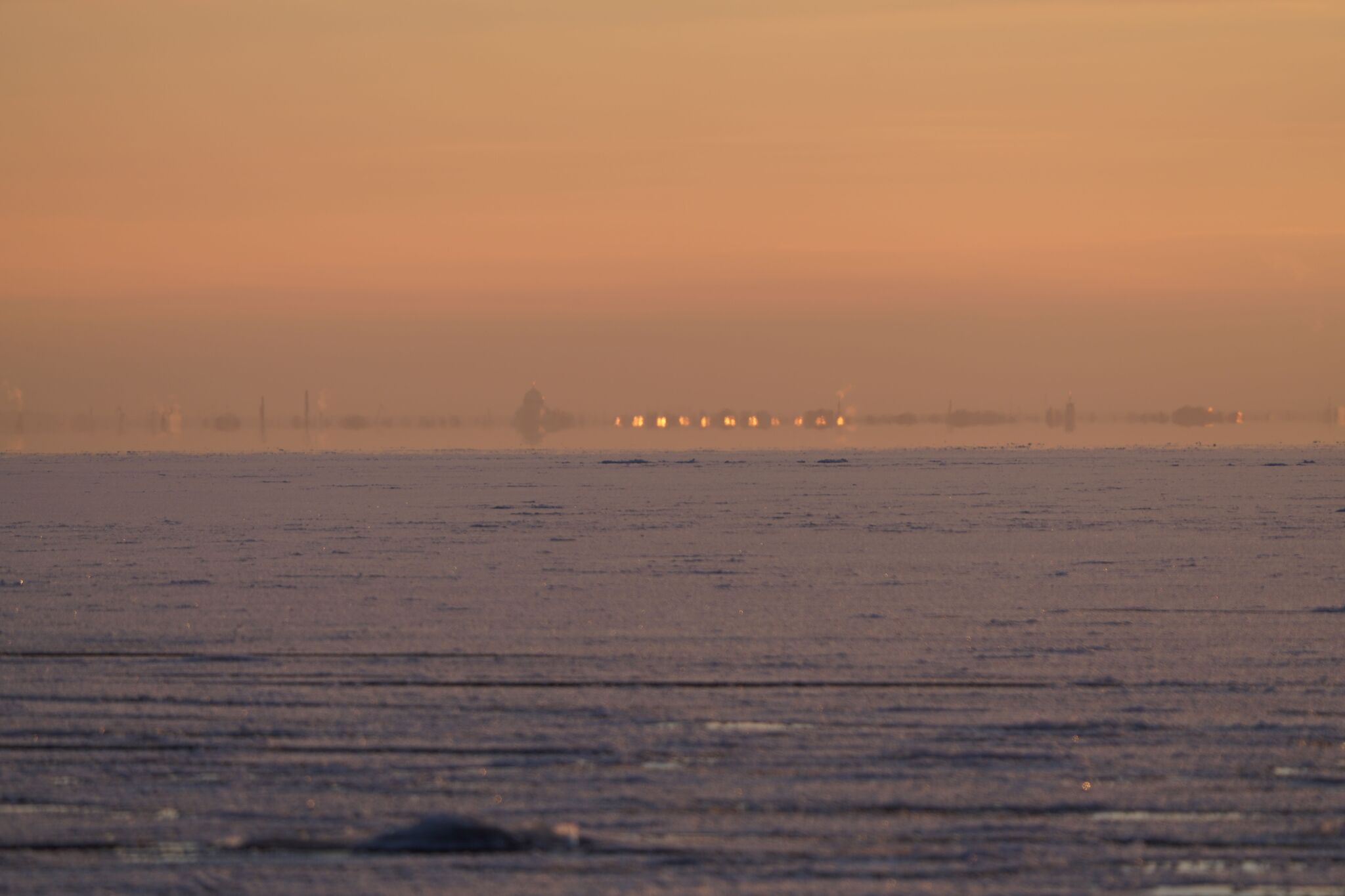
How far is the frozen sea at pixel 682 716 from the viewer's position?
5.90 m

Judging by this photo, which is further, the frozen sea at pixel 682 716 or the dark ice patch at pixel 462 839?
the dark ice patch at pixel 462 839

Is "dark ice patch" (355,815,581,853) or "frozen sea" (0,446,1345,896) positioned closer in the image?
"frozen sea" (0,446,1345,896)

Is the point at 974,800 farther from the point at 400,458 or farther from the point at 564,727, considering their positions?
the point at 400,458

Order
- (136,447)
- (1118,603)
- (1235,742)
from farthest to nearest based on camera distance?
(136,447), (1118,603), (1235,742)

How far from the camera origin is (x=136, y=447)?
122750 millimetres

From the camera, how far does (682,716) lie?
865 centimetres

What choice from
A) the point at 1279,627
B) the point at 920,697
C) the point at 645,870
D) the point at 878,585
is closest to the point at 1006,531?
the point at 878,585

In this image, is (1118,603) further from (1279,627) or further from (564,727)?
(564,727)

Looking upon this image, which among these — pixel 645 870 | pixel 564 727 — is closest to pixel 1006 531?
pixel 564 727

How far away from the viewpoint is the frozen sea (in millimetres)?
5898

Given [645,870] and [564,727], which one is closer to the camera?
[645,870]

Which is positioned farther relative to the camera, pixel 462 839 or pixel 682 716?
pixel 682 716

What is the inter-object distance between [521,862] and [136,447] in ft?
414

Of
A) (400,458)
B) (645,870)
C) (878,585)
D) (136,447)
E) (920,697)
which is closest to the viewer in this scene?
(645,870)
